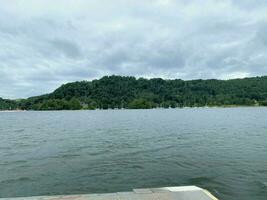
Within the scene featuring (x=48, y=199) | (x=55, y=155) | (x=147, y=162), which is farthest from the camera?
(x=55, y=155)

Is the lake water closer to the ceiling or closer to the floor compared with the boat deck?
closer to the floor

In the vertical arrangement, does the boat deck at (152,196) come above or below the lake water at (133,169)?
above

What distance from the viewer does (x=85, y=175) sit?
55.9 feet

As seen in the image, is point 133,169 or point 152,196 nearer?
point 152,196

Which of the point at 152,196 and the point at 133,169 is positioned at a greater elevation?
the point at 152,196

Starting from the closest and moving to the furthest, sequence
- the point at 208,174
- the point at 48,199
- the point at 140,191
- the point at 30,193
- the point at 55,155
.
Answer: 1. the point at 48,199
2. the point at 140,191
3. the point at 30,193
4. the point at 208,174
5. the point at 55,155

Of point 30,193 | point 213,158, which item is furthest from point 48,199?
point 213,158

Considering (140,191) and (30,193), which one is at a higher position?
(140,191)

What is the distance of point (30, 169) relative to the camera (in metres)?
19.1

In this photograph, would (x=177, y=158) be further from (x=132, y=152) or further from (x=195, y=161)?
(x=132, y=152)

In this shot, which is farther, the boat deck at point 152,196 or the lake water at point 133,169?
the lake water at point 133,169

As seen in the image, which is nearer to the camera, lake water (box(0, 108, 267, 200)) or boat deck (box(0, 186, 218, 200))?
boat deck (box(0, 186, 218, 200))

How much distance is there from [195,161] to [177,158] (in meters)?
1.57

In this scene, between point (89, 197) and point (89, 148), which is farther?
point (89, 148)
